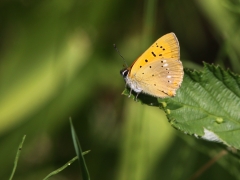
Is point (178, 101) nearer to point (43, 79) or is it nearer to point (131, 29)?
point (43, 79)

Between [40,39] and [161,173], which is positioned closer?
[161,173]

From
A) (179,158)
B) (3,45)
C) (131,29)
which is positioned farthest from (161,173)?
(3,45)

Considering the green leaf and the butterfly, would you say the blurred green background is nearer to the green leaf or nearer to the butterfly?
the butterfly

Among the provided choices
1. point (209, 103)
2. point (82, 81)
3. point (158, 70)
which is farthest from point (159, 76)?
point (82, 81)

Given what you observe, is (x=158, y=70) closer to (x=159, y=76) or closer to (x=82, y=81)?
(x=159, y=76)

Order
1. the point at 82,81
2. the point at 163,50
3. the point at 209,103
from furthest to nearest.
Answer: the point at 82,81, the point at 163,50, the point at 209,103

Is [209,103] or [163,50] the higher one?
[163,50]

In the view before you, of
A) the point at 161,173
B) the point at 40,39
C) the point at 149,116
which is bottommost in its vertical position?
the point at 161,173
